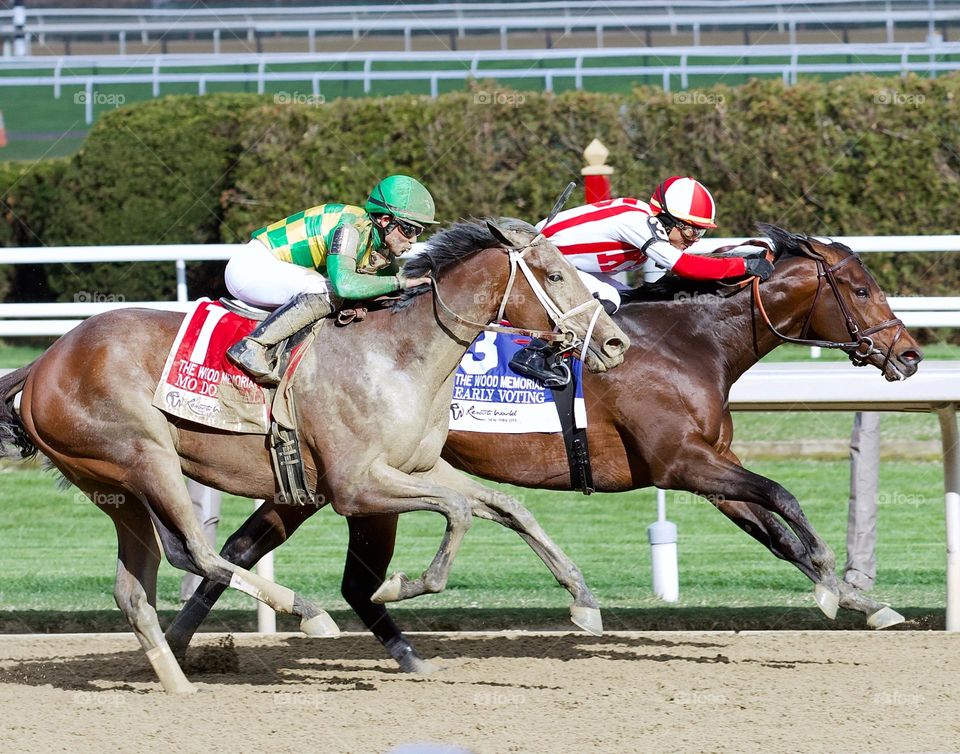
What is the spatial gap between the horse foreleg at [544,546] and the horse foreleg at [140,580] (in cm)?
121

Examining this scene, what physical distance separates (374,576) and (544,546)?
3.22ft

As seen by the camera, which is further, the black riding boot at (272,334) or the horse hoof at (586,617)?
the black riding boot at (272,334)

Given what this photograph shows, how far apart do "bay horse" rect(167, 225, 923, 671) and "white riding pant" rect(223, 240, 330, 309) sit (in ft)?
2.90

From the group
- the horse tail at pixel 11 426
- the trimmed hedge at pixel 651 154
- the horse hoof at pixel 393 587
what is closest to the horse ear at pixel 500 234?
the horse hoof at pixel 393 587

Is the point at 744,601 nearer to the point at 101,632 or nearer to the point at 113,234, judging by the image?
the point at 101,632

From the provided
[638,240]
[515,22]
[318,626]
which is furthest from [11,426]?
[515,22]

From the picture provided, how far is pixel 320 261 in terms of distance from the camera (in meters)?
5.04

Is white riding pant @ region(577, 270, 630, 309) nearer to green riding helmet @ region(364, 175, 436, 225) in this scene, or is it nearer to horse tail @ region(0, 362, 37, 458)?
green riding helmet @ region(364, 175, 436, 225)

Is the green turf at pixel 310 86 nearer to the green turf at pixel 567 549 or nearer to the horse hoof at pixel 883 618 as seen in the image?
the green turf at pixel 567 549

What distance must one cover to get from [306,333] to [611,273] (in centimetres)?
152

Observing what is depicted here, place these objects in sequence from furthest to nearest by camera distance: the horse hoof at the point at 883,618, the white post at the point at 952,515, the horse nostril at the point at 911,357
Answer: the white post at the point at 952,515 → the horse nostril at the point at 911,357 → the horse hoof at the point at 883,618

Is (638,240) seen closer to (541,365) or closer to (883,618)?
(541,365)

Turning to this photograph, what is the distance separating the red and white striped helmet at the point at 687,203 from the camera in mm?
5602

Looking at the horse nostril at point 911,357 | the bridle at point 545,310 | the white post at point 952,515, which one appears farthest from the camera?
the white post at point 952,515
